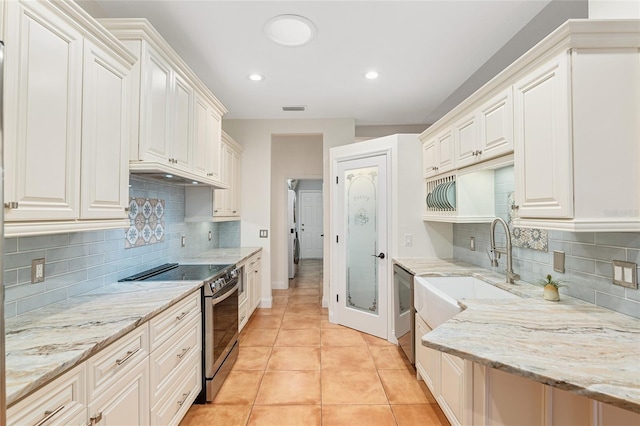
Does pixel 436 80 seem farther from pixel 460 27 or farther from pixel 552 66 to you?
pixel 552 66

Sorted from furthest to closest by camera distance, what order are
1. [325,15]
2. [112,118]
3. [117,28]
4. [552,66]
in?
[325,15] < [117,28] < [112,118] < [552,66]

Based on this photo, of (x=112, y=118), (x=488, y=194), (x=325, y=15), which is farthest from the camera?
(x=488, y=194)

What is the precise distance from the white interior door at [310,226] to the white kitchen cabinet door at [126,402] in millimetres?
7603

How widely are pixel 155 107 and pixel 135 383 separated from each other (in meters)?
1.62

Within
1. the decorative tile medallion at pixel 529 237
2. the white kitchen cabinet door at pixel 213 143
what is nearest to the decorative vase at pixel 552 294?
the decorative tile medallion at pixel 529 237

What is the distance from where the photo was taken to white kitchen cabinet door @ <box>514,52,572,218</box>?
4.55 feet

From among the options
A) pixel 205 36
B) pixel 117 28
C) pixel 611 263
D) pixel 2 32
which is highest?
pixel 205 36

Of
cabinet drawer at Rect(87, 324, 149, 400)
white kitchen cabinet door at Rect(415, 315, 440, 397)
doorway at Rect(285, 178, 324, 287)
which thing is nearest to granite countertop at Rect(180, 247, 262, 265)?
cabinet drawer at Rect(87, 324, 149, 400)

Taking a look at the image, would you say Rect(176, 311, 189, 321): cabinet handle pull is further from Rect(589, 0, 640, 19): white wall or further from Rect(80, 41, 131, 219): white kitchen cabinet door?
Rect(589, 0, 640, 19): white wall

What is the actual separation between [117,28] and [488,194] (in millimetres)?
2992

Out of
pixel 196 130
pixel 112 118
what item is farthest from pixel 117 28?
pixel 196 130

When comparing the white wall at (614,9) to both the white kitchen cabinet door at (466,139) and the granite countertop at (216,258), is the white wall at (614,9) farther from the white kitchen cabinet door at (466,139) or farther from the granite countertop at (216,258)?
the granite countertop at (216,258)

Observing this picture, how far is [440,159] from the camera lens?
2826 millimetres

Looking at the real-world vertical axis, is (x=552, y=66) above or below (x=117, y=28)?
below
